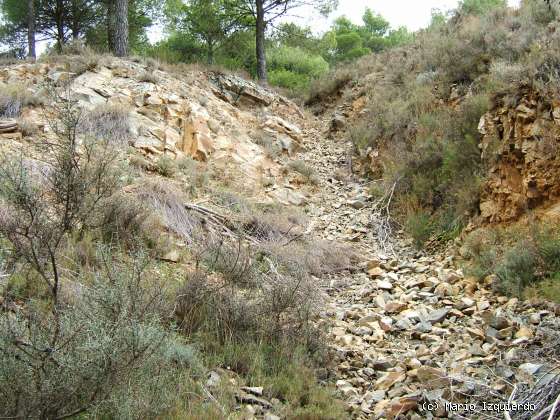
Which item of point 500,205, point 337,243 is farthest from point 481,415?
point 337,243

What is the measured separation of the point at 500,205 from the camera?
5266mm

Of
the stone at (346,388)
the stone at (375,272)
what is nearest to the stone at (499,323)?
the stone at (346,388)

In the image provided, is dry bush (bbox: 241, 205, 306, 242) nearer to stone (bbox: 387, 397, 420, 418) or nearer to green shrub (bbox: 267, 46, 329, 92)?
stone (bbox: 387, 397, 420, 418)

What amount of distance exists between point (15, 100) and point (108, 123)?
1.44 m

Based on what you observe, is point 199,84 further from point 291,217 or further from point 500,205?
point 500,205

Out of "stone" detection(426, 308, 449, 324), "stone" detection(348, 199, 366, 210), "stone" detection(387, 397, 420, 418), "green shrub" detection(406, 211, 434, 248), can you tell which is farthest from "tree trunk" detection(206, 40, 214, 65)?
"stone" detection(387, 397, 420, 418)

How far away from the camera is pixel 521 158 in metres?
5.25

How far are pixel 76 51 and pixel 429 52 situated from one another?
24.8 feet

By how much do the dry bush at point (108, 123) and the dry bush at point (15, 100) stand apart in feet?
2.71

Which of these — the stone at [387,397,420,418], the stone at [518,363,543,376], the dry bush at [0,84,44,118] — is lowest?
the stone at [387,397,420,418]

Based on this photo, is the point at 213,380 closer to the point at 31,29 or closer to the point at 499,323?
the point at 499,323

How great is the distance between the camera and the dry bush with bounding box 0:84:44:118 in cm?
691

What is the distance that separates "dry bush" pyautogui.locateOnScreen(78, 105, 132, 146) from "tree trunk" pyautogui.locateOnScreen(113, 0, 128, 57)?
3.17 m

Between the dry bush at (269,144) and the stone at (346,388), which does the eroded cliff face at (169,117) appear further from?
the stone at (346,388)
